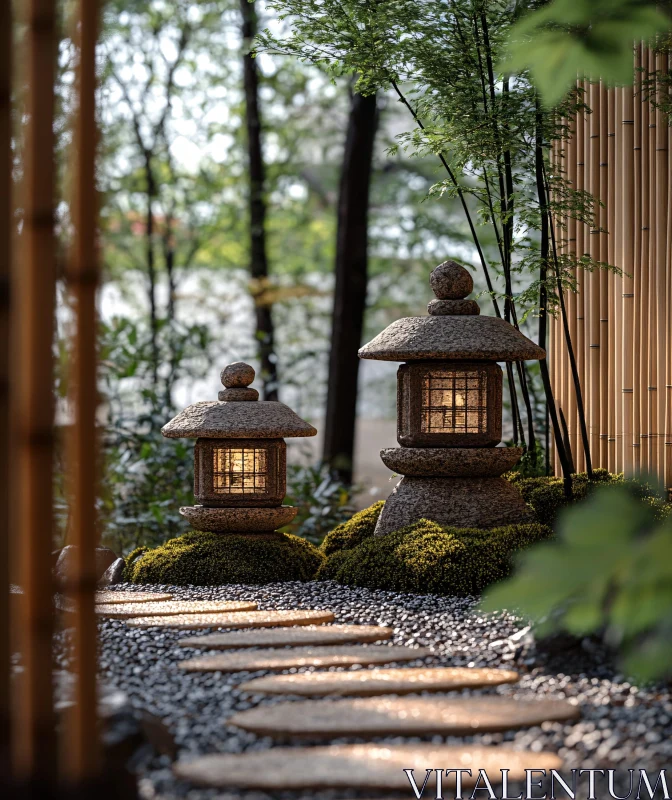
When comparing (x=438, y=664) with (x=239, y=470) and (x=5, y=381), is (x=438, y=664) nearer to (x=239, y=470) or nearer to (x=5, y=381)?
(x=5, y=381)

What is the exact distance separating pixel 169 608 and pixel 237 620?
387 millimetres

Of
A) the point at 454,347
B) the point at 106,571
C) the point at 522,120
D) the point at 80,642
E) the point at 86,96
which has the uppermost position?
the point at 522,120

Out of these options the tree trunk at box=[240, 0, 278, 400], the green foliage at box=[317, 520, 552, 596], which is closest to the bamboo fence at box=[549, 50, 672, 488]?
the green foliage at box=[317, 520, 552, 596]

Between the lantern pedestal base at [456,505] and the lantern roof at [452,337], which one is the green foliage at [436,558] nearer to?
the lantern pedestal base at [456,505]

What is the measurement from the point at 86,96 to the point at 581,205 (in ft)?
11.0

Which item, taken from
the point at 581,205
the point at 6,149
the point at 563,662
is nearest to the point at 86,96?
the point at 6,149

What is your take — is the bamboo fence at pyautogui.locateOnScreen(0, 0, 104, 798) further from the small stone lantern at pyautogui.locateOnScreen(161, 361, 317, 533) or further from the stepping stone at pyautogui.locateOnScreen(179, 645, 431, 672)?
the small stone lantern at pyautogui.locateOnScreen(161, 361, 317, 533)

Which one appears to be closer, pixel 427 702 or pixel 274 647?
pixel 427 702

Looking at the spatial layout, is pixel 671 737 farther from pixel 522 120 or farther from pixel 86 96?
pixel 522 120

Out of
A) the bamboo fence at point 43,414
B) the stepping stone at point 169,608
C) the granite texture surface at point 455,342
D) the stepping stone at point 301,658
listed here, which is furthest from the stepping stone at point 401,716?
the granite texture surface at point 455,342

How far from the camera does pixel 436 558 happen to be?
12.5 ft

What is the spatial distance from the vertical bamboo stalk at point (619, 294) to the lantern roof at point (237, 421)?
1661mm

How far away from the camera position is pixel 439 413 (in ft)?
14.2

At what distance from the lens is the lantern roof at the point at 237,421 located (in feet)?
14.1
